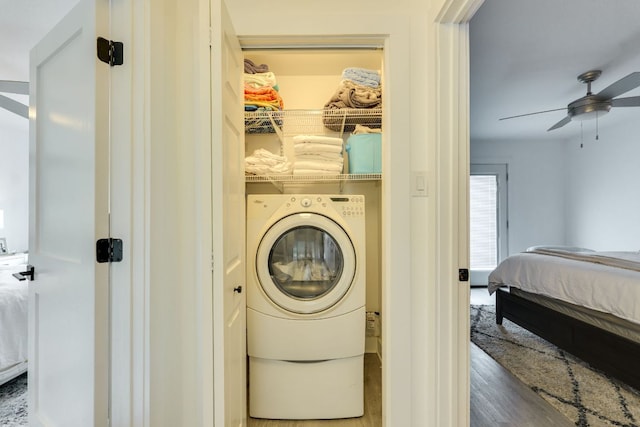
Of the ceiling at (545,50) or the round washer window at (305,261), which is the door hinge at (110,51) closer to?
the round washer window at (305,261)

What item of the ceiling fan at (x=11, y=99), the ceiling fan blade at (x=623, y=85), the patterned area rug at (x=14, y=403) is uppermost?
the ceiling fan blade at (x=623, y=85)

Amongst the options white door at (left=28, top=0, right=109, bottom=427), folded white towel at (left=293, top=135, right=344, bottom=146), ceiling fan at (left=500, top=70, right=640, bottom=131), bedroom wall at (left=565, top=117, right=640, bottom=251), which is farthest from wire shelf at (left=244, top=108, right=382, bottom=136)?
bedroom wall at (left=565, top=117, right=640, bottom=251)

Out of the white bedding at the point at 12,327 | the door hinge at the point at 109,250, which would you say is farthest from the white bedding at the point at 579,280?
the white bedding at the point at 12,327

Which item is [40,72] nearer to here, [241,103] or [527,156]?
[241,103]

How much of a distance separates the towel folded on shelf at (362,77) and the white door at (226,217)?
2.35ft

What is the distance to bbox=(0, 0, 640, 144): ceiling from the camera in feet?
5.66

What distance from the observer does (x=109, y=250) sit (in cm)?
103

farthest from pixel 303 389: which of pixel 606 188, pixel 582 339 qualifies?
pixel 606 188

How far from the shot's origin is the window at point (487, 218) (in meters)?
4.75

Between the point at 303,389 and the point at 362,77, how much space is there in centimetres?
185

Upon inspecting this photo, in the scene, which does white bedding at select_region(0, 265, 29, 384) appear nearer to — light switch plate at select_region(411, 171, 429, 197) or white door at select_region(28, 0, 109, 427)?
white door at select_region(28, 0, 109, 427)

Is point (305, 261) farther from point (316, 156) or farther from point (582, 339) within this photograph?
point (582, 339)

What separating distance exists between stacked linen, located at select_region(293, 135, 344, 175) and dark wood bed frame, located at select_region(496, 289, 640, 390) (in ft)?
6.85

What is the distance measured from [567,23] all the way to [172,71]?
241 cm
